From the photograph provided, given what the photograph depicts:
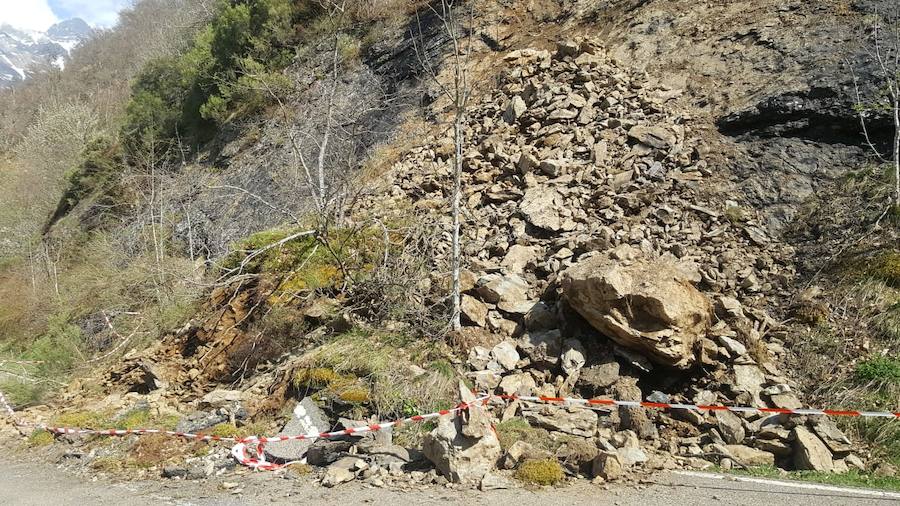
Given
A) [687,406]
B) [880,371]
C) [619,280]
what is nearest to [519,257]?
[619,280]

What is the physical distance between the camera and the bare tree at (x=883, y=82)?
697 centimetres

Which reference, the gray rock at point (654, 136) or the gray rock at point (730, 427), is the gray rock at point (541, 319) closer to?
the gray rock at point (730, 427)

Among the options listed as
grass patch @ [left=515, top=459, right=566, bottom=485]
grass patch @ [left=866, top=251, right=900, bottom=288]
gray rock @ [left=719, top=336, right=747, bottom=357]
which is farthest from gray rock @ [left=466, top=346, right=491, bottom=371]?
grass patch @ [left=866, top=251, right=900, bottom=288]

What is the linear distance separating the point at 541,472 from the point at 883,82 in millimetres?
7742

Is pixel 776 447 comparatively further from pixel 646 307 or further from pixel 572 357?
pixel 572 357

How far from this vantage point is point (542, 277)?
6.96 meters

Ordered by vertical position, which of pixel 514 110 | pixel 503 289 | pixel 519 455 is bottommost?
pixel 519 455

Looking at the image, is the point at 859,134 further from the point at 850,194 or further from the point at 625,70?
the point at 625,70

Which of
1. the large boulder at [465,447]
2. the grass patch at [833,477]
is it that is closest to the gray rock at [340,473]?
the large boulder at [465,447]

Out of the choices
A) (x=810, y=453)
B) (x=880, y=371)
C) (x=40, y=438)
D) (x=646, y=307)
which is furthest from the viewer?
(x=40, y=438)

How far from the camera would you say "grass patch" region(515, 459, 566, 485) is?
4.28 metres

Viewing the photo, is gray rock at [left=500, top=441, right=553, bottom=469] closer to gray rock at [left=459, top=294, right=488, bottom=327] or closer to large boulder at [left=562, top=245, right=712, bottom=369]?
large boulder at [left=562, top=245, right=712, bottom=369]

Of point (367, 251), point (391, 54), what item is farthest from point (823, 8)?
point (391, 54)

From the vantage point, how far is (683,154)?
8.28 metres
